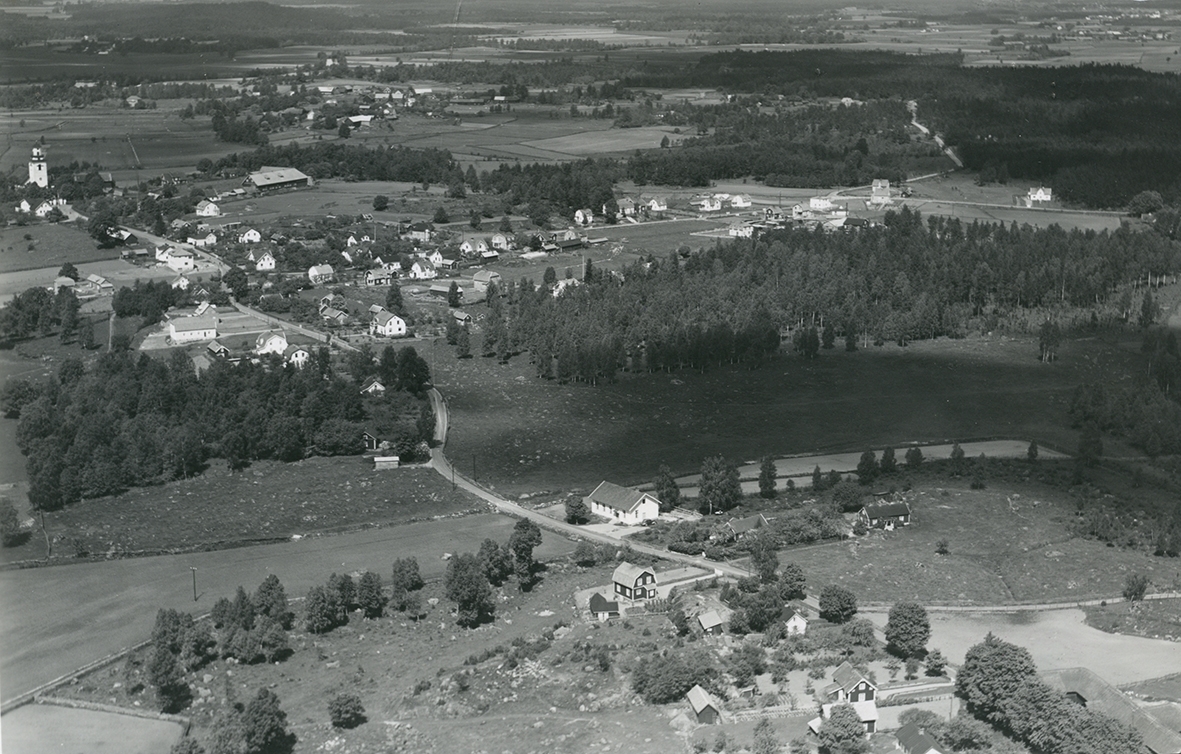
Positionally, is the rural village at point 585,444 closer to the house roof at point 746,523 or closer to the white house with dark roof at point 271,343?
the house roof at point 746,523

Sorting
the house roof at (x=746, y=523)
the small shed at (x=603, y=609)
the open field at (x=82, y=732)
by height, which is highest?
the open field at (x=82, y=732)

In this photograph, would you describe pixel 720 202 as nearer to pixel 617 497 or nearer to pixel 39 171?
pixel 39 171

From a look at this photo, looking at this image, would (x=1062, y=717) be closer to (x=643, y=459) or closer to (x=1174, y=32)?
(x=643, y=459)

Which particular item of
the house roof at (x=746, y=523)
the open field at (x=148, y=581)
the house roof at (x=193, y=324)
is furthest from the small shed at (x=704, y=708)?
the house roof at (x=193, y=324)

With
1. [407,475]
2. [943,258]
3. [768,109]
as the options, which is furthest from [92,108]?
[407,475]

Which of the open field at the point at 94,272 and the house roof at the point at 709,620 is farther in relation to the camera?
the open field at the point at 94,272

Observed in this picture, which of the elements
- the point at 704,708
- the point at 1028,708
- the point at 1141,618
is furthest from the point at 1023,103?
the point at 704,708
